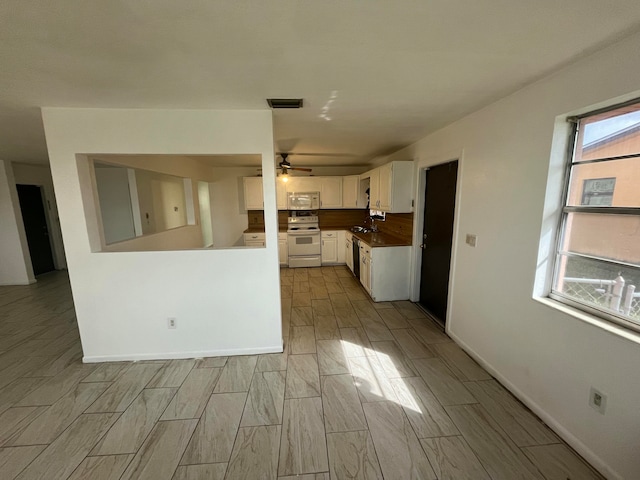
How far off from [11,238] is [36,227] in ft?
2.79

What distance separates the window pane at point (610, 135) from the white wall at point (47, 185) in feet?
26.8

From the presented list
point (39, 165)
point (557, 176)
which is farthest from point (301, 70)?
point (39, 165)

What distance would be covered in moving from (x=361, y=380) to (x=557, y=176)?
222 centimetres

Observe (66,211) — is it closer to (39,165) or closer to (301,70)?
(301,70)

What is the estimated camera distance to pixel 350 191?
19.2ft

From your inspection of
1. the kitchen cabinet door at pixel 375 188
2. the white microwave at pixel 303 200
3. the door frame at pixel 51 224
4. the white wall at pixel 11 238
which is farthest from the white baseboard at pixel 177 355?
the door frame at pixel 51 224

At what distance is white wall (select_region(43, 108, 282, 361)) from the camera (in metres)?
2.21

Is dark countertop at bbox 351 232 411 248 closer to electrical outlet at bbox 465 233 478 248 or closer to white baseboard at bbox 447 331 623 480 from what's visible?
electrical outlet at bbox 465 233 478 248

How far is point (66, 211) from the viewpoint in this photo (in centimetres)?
228

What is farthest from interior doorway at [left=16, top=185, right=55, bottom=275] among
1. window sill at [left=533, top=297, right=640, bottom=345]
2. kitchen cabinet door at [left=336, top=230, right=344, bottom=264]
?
window sill at [left=533, top=297, right=640, bottom=345]

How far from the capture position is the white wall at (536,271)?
1.37 m

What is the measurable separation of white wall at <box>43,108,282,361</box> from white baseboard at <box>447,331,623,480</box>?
2065mm

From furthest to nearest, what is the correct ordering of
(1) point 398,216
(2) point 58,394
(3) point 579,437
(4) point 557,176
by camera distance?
(1) point 398,216 → (2) point 58,394 → (4) point 557,176 → (3) point 579,437

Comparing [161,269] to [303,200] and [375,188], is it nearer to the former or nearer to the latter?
[375,188]
